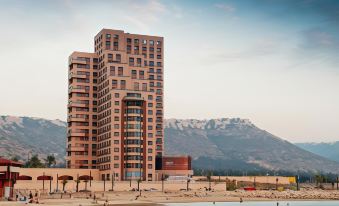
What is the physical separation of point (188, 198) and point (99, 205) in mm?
57871

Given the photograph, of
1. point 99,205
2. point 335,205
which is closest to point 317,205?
point 335,205

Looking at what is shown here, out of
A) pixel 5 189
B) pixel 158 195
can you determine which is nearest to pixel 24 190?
pixel 158 195

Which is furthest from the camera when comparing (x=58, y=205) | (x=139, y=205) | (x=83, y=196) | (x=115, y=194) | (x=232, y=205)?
(x=115, y=194)

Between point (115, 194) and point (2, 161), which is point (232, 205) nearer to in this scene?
point (115, 194)

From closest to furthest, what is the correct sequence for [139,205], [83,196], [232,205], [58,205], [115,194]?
[58,205], [139,205], [232,205], [83,196], [115,194]

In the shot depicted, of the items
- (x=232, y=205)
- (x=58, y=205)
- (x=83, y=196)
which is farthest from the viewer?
(x=83, y=196)

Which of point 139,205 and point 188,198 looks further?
point 188,198

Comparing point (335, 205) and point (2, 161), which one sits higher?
point (2, 161)

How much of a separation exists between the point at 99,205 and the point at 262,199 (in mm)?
79259

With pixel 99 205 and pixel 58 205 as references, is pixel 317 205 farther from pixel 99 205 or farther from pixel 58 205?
pixel 58 205

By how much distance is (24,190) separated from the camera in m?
200

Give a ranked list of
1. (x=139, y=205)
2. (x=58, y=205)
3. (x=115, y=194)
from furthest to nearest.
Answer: (x=115, y=194) → (x=139, y=205) → (x=58, y=205)

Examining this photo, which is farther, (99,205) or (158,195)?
(158,195)

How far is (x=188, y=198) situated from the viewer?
192 meters
